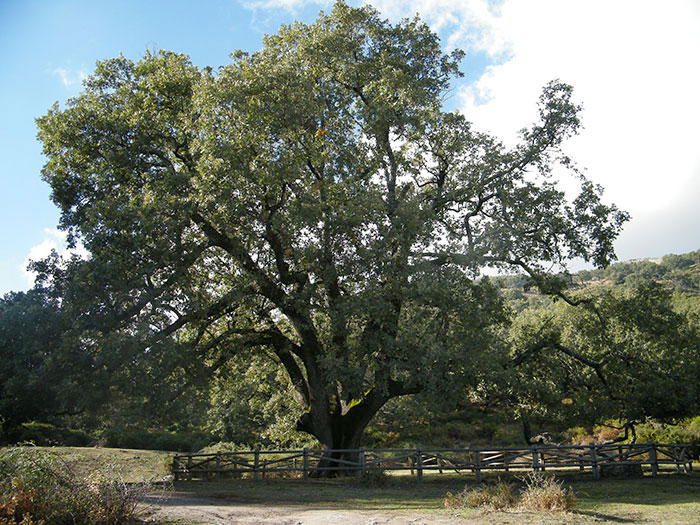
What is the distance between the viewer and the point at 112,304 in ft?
46.9

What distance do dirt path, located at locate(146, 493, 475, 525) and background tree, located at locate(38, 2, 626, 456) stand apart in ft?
14.8

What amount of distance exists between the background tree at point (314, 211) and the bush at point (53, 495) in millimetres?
6089

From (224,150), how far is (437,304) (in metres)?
7.81

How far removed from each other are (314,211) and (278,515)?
799 centimetres

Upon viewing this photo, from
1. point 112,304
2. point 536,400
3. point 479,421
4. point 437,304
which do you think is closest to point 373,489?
point 437,304

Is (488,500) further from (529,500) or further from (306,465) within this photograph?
(306,465)

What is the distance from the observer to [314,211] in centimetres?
1416

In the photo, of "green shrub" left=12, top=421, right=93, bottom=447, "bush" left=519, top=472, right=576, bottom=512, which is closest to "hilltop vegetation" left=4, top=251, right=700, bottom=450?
"green shrub" left=12, top=421, right=93, bottom=447

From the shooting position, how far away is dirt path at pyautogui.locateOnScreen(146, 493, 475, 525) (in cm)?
909

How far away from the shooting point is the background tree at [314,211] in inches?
565

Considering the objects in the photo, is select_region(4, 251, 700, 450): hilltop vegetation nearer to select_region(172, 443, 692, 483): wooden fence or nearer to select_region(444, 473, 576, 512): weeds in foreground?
select_region(172, 443, 692, 483): wooden fence

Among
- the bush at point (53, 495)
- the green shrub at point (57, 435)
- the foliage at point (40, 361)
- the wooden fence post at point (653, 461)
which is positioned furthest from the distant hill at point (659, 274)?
the bush at point (53, 495)

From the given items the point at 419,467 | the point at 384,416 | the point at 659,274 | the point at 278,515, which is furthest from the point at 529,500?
the point at 659,274

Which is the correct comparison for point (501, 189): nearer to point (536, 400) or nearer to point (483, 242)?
point (483, 242)
